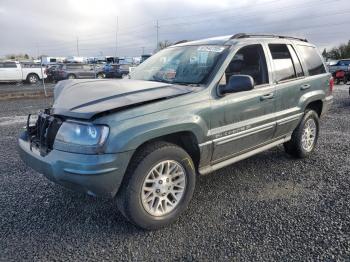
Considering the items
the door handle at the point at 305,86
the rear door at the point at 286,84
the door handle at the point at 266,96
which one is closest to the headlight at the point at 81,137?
the door handle at the point at 266,96

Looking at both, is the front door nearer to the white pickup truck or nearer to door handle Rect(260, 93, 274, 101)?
door handle Rect(260, 93, 274, 101)

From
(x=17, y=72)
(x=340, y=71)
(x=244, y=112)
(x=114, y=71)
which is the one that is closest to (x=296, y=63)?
(x=244, y=112)

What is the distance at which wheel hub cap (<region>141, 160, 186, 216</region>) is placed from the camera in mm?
3084

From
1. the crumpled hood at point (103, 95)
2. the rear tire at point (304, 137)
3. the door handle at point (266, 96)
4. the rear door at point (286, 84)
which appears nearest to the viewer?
the crumpled hood at point (103, 95)

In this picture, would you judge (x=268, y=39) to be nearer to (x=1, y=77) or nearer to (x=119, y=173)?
(x=119, y=173)

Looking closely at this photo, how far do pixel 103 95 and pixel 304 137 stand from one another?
329cm

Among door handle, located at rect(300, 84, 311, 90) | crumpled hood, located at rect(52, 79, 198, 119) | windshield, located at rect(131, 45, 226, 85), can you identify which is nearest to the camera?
crumpled hood, located at rect(52, 79, 198, 119)

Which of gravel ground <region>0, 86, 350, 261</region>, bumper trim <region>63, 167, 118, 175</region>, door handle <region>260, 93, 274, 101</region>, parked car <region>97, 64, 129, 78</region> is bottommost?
gravel ground <region>0, 86, 350, 261</region>

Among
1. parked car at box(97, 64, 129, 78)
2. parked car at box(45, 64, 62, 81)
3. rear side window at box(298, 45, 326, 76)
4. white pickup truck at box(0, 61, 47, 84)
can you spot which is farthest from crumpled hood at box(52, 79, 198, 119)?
parked car at box(97, 64, 129, 78)

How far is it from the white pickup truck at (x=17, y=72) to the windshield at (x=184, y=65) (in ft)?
73.3

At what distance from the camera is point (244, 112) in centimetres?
375

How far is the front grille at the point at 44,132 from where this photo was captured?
304cm

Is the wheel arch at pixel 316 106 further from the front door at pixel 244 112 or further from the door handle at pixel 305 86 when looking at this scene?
the front door at pixel 244 112

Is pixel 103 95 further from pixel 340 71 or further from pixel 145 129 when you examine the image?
pixel 340 71
